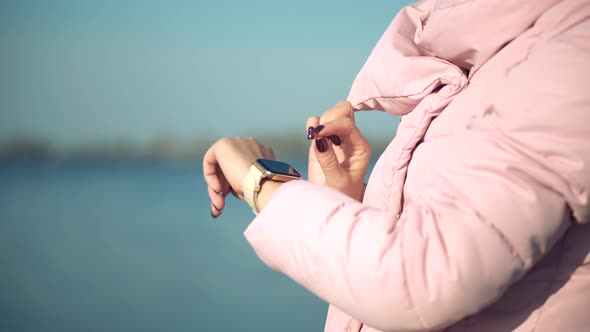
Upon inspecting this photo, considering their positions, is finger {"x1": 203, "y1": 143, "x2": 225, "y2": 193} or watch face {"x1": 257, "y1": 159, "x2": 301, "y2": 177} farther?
finger {"x1": 203, "y1": 143, "x2": 225, "y2": 193}

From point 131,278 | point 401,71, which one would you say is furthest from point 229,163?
point 131,278

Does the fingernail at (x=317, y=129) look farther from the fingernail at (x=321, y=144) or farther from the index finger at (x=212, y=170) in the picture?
the index finger at (x=212, y=170)

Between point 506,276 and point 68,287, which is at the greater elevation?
point 506,276

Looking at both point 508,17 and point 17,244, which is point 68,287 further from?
point 508,17

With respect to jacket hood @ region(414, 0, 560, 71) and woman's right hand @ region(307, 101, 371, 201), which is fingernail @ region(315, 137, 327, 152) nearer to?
woman's right hand @ region(307, 101, 371, 201)

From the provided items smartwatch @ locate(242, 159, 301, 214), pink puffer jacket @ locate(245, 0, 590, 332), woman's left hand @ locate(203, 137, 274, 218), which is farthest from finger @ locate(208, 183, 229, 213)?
pink puffer jacket @ locate(245, 0, 590, 332)

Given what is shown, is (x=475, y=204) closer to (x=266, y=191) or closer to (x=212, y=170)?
(x=266, y=191)

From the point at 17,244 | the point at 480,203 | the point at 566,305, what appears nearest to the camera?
the point at 480,203

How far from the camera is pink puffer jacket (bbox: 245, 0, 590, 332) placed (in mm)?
538

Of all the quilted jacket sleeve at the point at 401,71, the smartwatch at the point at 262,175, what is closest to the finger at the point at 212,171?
the smartwatch at the point at 262,175

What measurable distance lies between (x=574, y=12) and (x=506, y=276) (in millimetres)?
231

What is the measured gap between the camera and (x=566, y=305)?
0.64 metres

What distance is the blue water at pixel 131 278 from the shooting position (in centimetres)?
318

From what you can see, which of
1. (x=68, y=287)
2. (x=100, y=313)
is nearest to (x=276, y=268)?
(x=100, y=313)
